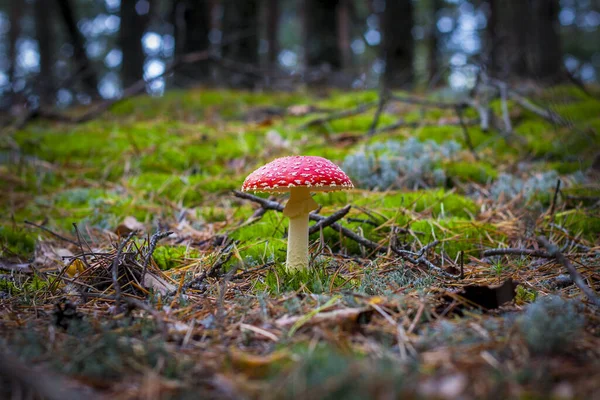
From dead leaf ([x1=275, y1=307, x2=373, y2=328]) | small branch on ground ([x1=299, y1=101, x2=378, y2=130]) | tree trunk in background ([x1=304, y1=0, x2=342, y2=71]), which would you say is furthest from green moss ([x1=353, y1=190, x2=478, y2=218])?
tree trunk in background ([x1=304, y1=0, x2=342, y2=71])

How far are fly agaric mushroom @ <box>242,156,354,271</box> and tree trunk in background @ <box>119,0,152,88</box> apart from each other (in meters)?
10.4

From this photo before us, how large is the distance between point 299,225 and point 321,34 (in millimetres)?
9922

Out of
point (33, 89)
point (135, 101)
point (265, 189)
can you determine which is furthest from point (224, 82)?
point (265, 189)

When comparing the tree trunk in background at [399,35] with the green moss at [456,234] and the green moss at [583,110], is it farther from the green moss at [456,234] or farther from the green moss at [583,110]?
the green moss at [456,234]

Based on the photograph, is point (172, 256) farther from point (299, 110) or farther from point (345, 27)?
point (345, 27)

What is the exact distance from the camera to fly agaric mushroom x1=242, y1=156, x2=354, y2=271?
237cm

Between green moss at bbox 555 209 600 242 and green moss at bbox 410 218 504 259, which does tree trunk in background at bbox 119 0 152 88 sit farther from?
green moss at bbox 555 209 600 242

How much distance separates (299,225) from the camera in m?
2.72

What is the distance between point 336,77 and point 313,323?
9894 millimetres

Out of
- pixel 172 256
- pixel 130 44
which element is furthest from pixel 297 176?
pixel 130 44

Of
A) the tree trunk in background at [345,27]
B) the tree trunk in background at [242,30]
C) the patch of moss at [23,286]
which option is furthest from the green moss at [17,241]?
the tree trunk in background at [345,27]

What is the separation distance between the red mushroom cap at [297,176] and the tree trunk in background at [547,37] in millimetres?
11202

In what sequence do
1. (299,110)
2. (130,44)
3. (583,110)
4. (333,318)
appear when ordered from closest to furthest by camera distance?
(333,318) < (583,110) < (299,110) < (130,44)

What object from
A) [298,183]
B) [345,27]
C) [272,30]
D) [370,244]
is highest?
[345,27]
